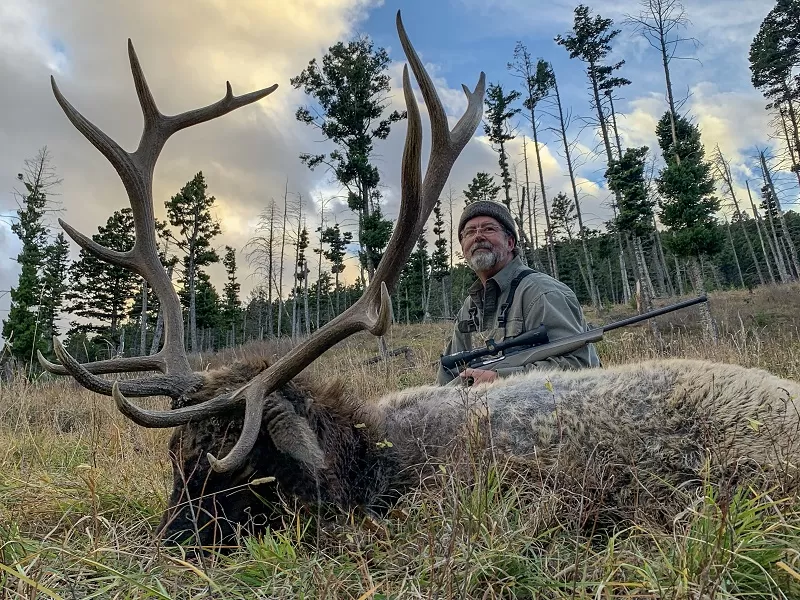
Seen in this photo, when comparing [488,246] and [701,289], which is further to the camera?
[701,289]

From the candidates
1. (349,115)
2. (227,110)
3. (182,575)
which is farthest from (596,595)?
(349,115)

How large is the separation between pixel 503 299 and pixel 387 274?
2106 millimetres

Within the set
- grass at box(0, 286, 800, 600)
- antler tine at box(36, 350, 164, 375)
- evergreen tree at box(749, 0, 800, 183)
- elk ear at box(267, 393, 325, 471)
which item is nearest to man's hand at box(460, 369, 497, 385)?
grass at box(0, 286, 800, 600)

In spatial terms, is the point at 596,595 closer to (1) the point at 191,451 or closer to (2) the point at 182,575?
(2) the point at 182,575

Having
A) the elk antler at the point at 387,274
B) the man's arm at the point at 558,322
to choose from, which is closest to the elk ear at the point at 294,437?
the elk antler at the point at 387,274

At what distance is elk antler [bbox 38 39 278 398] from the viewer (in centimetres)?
336

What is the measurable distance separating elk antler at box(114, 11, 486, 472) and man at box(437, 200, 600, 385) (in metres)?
1.24

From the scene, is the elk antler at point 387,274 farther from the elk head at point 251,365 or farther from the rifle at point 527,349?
the rifle at point 527,349

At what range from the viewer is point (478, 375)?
396 cm

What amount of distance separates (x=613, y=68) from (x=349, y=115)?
1981cm

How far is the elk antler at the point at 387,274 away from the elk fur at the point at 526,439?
15 cm

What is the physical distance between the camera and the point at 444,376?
187 inches

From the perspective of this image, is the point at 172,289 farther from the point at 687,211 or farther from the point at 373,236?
the point at 687,211

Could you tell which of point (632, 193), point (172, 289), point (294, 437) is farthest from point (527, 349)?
point (632, 193)
